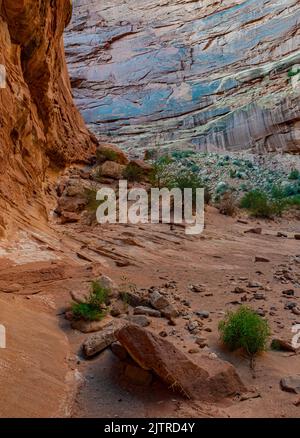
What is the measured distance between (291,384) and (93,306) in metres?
2.20

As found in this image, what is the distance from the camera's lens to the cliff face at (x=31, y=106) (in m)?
7.39

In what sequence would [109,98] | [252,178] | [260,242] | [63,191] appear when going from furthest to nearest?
[109,98] → [252,178] → [63,191] → [260,242]

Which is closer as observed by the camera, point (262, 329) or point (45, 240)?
point (262, 329)

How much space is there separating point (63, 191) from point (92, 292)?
19.6 ft

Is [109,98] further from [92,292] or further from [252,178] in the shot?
[92,292]

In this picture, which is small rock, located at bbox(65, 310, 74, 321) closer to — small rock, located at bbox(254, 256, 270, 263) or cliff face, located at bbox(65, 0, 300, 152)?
small rock, located at bbox(254, 256, 270, 263)

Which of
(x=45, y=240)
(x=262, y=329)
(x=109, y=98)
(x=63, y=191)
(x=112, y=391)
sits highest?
(x=109, y=98)

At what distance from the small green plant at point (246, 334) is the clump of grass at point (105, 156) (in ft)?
32.7

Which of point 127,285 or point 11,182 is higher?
point 11,182

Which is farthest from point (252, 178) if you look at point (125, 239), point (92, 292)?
point (92, 292)

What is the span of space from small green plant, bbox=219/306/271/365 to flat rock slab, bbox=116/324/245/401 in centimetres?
57

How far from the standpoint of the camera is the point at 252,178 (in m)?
19.1

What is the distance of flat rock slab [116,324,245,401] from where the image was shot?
10.3 ft

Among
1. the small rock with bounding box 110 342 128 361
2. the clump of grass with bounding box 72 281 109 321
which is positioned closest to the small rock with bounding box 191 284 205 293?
the clump of grass with bounding box 72 281 109 321
